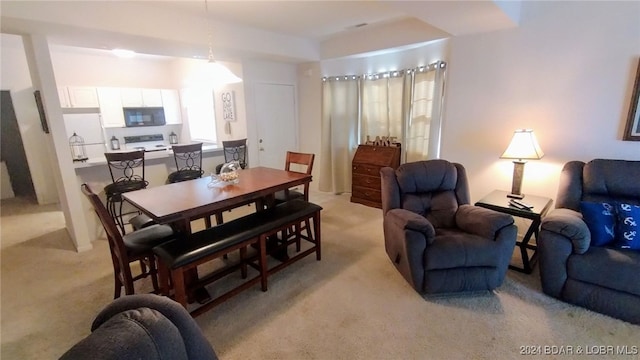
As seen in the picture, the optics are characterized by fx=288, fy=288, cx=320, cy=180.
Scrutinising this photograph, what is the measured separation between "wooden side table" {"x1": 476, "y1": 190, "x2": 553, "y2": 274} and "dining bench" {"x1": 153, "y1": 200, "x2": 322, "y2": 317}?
1.67 m

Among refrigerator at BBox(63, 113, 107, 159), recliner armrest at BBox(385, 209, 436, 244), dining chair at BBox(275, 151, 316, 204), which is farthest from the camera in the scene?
refrigerator at BBox(63, 113, 107, 159)

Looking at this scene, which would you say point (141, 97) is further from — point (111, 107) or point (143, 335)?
point (143, 335)

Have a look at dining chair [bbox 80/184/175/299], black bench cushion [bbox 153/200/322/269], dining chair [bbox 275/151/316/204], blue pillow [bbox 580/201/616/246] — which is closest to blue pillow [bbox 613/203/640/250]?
blue pillow [bbox 580/201/616/246]

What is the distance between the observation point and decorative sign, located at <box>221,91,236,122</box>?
4.82m

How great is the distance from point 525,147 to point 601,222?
0.83 meters

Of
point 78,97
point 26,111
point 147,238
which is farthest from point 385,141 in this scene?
point 26,111

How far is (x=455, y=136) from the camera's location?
3.46 meters

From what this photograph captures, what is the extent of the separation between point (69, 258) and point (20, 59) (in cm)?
380

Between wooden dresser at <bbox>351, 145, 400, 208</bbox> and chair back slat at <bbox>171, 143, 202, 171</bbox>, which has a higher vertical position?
chair back slat at <bbox>171, 143, 202, 171</bbox>

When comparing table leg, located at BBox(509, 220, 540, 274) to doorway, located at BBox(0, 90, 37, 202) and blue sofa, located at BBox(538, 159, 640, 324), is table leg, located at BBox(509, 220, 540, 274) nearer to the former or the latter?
blue sofa, located at BBox(538, 159, 640, 324)

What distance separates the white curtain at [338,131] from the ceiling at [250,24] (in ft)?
1.77

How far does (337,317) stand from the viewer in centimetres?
207

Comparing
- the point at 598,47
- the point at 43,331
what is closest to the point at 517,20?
the point at 598,47

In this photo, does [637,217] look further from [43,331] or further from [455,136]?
[43,331]
